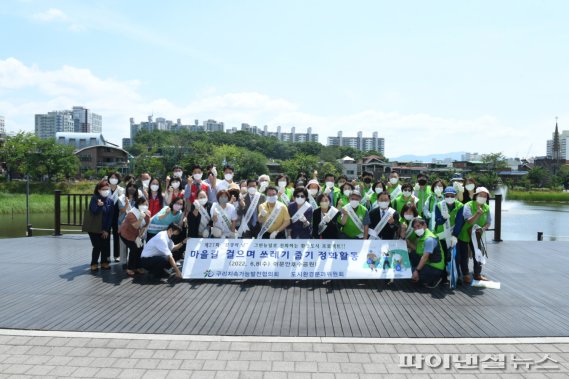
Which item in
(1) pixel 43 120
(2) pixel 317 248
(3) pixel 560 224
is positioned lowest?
(3) pixel 560 224

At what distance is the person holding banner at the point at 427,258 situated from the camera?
6.52m

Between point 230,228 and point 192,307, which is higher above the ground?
point 230,228

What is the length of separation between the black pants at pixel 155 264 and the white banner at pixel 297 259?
0.35 m

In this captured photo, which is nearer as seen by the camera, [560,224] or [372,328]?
[372,328]

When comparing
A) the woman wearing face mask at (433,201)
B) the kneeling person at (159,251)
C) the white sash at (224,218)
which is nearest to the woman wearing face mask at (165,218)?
the kneeling person at (159,251)

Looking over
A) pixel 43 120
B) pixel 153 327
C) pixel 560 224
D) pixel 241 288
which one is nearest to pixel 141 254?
pixel 241 288

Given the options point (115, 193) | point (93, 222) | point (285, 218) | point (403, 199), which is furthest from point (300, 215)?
point (93, 222)

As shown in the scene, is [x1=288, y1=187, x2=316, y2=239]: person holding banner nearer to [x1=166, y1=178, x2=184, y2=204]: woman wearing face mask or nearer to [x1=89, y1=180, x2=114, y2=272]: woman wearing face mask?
[x1=166, y1=178, x2=184, y2=204]: woman wearing face mask

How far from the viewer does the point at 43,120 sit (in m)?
138

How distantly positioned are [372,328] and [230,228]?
308 centimetres

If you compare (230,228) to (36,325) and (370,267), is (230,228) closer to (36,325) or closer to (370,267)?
(370,267)

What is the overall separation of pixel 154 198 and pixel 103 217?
35.2 inches

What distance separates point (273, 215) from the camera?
22.9 feet

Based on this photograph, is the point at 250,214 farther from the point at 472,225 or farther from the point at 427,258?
the point at 472,225
